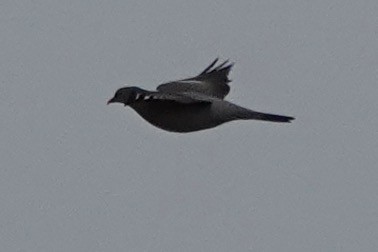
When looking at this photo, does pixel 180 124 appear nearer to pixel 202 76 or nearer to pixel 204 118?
pixel 204 118

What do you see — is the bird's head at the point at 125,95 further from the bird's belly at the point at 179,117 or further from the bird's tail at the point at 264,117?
the bird's tail at the point at 264,117

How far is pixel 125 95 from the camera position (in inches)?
728

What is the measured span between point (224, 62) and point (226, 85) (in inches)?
46.0

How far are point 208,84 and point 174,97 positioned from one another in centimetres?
377

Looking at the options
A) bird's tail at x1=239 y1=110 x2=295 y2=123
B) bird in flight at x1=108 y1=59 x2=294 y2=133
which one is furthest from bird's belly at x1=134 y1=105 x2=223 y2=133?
bird's tail at x1=239 y1=110 x2=295 y2=123

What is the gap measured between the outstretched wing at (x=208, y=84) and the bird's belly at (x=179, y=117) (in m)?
0.99

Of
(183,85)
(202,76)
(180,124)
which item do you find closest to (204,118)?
(180,124)

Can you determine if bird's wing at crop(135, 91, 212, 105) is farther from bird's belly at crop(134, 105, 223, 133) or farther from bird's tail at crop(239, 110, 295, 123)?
bird's tail at crop(239, 110, 295, 123)

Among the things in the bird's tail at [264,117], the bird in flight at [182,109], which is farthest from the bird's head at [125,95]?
the bird's tail at [264,117]

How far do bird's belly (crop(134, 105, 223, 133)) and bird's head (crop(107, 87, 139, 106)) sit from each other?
24 centimetres

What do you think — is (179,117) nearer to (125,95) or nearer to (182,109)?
(182,109)

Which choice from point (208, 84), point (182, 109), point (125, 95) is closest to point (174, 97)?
point (182, 109)

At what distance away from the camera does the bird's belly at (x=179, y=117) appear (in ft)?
59.3

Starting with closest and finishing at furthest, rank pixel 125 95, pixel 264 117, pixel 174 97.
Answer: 1. pixel 174 97
2. pixel 125 95
3. pixel 264 117
